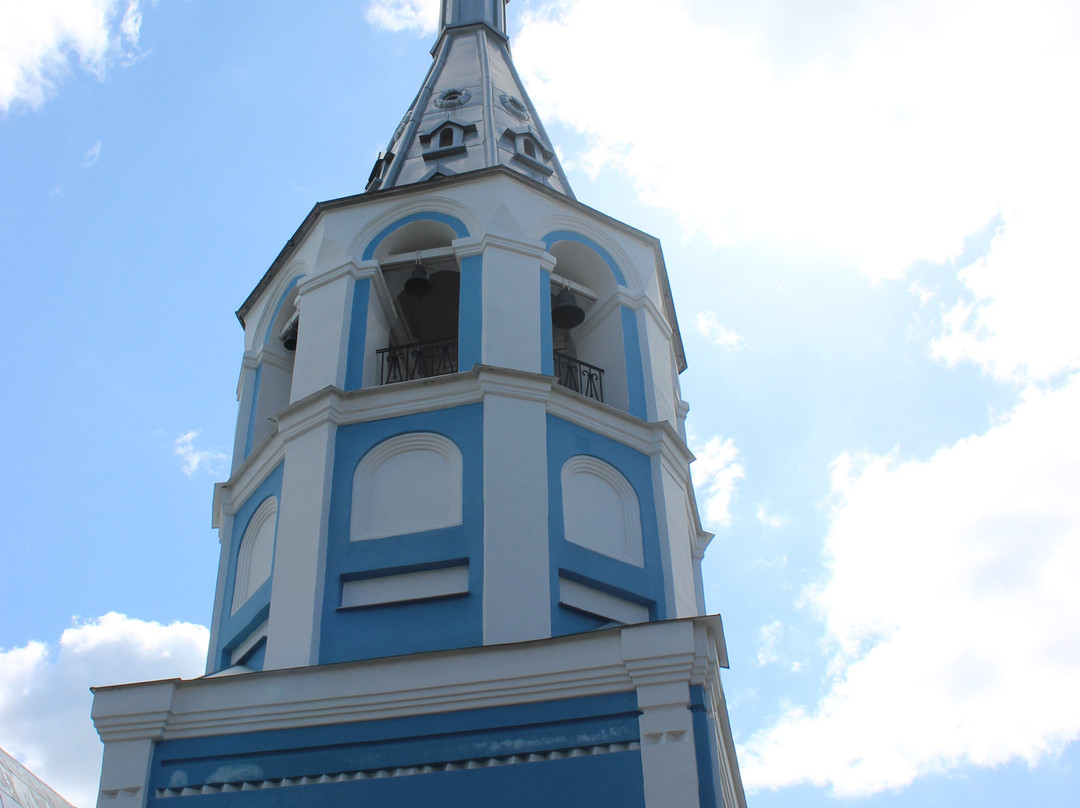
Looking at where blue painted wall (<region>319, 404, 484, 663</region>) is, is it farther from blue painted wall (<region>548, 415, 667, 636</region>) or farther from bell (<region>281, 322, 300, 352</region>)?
bell (<region>281, 322, 300, 352</region>)

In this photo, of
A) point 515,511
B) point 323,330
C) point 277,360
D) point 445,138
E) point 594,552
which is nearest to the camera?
point 515,511

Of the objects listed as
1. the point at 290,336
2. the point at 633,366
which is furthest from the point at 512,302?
the point at 290,336

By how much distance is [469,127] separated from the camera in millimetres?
18922

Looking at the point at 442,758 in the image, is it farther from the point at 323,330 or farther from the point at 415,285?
the point at 415,285

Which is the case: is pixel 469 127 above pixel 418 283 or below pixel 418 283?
above

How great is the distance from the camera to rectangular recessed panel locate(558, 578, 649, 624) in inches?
495

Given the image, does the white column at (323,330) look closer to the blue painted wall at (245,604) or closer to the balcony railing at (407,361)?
the balcony railing at (407,361)

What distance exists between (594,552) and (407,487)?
78.8 inches

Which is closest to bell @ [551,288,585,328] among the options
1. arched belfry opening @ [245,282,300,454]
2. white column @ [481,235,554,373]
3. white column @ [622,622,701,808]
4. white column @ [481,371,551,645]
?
white column @ [481,235,554,373]

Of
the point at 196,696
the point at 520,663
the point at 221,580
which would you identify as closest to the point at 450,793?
the point at 520,663

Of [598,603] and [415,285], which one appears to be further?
[415,285]

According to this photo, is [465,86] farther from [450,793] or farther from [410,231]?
[450,793]

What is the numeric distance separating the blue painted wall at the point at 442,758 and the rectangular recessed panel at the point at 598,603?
188 cm

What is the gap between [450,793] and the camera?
10.4m
